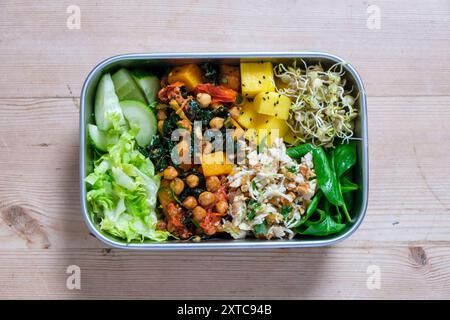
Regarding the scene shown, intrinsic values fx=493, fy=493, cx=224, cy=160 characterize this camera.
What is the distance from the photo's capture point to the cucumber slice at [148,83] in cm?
250

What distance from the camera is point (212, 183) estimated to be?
2.42 meters

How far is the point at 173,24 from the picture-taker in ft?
8.95

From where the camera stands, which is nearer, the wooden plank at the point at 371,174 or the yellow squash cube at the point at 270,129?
the yellow squash cube at the point at 270,129

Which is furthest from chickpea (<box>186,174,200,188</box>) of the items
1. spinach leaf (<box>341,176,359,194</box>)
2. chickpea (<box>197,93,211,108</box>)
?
spinach leaf (<box>341,176,359,194</box>)

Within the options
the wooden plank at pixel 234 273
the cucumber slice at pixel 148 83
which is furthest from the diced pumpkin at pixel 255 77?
the wooden plank at pixel 234 273

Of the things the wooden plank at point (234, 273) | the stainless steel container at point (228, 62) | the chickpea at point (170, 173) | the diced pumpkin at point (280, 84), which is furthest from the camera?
the wooden plank at point (234, 273)

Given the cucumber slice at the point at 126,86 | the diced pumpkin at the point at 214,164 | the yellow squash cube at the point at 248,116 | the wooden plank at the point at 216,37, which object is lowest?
the diced pumpkin at the point at 214,164

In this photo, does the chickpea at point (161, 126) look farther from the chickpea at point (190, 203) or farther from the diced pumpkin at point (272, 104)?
the diced pumpkin at point (272, 104)

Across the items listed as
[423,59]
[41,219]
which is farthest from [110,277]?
[423,59]

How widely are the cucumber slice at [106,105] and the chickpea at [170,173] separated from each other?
323 millimetres

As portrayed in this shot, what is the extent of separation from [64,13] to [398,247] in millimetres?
2231

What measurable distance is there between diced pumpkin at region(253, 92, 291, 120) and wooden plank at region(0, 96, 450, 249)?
1.81 ft

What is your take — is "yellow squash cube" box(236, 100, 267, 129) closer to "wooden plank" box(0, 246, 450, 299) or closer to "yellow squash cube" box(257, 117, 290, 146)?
"yellow squash cube" box(257, 117, 290, 146)

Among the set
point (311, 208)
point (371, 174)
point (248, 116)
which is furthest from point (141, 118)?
point (371, 174)
